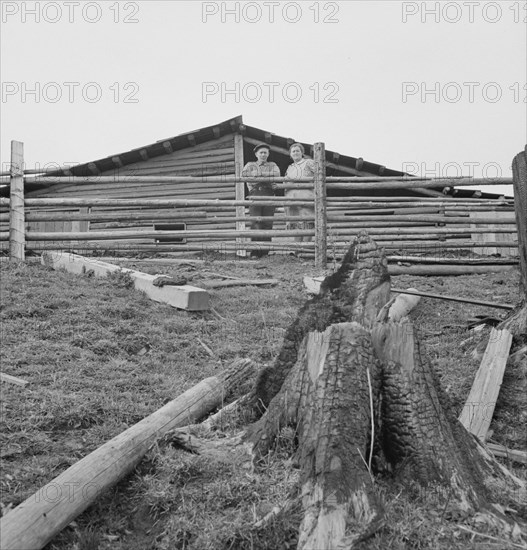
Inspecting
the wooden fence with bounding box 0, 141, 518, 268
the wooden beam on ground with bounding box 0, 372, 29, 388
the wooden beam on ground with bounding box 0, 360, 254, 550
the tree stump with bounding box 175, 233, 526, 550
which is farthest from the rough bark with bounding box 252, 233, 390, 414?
the wooden fence with bounding box 0, 141, 518, 268

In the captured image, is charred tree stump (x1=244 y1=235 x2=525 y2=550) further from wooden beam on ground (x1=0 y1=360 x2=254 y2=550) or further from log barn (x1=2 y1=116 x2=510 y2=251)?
log barn (x1=2 y1=116 x2=510 y2=251)

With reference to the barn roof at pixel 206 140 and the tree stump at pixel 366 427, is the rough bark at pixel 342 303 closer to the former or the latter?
the tree stump at pixel 366 427

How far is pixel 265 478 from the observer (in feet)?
10.0

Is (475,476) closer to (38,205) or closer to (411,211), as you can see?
(38,205)

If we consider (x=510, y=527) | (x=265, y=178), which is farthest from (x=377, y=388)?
(x=265, y=178)

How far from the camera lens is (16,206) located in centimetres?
1008

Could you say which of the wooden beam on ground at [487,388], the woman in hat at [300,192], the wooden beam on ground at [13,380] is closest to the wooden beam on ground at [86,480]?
the wooden beam on ground at [13,380]

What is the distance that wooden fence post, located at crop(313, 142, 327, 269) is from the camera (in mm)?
10698

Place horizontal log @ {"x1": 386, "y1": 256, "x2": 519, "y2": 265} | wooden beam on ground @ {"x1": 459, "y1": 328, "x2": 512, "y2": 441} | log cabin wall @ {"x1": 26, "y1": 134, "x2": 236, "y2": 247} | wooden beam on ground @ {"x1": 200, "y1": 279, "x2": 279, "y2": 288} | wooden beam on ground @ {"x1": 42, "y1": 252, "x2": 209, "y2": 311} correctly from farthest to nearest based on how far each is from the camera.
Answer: log cabin wall @ {"x1": 26, "y1": 134, "x2": 236, "y2": 247} → horizontal log @ {"x1": 386, "y1": 256, "x2": 519, "y2": 265} → wooden beam on ground @ {"x1": 200, "y1": 279, "x2": 279, "y2": 288} → wooden beam on ground @ {"x1": 42, "y1": 252, "x2": 209, "y2": 311} → wooden beam on ground @ {"x1": 459, "y1": 328, "x2": 512, "y2": 441}

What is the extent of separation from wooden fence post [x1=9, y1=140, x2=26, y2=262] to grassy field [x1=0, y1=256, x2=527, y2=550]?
4.21ft

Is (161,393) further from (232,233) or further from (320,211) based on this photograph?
(320,211)

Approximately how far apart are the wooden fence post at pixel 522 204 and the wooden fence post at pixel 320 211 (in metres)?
5.40

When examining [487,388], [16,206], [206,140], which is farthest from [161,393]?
[206,140]

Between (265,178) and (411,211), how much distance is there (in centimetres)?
472
